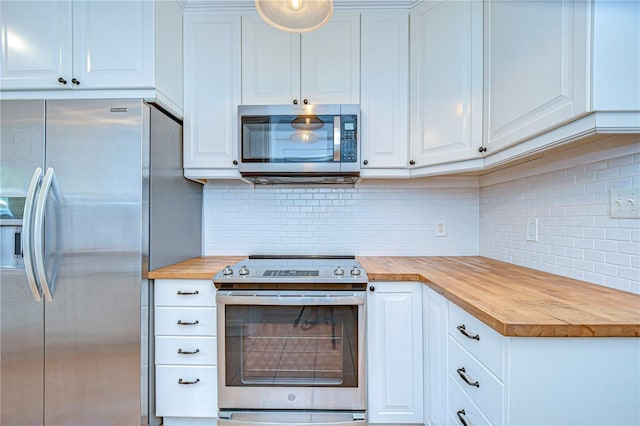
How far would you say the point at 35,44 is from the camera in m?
1.48

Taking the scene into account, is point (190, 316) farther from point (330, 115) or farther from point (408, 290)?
point (330, 115)

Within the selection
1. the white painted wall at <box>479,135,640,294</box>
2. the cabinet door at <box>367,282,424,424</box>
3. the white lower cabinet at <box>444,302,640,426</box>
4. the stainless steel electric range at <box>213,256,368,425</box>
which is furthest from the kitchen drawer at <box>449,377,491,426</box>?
the white painted wall at <box>479,135,640,294</box>

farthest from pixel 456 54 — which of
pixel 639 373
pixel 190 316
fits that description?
pixel 190 316

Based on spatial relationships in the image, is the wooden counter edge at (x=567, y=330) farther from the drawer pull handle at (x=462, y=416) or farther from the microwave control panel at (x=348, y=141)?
the microwave control panel at (x=348, y=141)

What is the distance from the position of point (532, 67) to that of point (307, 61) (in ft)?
3.77

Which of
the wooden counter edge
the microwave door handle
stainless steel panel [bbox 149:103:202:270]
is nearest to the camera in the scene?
the wooden counter edge

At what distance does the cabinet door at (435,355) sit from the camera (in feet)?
4.10

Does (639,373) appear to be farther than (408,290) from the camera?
No

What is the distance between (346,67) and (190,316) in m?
1.64

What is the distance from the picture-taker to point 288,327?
4.81 feet

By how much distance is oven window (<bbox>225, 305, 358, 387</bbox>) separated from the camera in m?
1.46

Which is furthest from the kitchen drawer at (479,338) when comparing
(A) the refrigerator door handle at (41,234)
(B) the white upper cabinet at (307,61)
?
(A) the refrigerator door handle at (41,234)

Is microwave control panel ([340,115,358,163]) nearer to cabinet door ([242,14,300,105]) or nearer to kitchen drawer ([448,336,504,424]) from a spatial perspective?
cabinet door ([242,14,300,105])

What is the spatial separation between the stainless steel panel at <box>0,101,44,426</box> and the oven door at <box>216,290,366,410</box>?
864mm
